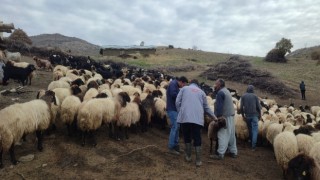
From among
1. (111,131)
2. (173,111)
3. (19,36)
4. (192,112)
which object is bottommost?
(111,131)

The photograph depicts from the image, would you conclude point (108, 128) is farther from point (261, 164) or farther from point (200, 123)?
point (261, 164)

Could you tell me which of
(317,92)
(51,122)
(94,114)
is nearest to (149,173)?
(94,114)

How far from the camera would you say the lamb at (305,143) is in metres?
8.55

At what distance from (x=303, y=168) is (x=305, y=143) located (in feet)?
4.04

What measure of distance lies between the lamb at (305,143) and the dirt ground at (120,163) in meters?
0.91

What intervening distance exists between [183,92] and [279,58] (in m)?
41.5

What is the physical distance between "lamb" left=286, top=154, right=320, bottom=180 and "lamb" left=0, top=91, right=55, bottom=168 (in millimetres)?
6114

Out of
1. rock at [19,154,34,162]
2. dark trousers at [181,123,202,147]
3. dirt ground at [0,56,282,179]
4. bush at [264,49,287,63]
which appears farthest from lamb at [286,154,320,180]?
bush at [264,49,287,63]

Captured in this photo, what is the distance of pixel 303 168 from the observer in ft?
24.8

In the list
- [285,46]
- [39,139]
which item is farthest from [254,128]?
[285,46]

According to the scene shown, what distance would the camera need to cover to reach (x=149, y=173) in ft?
26.8

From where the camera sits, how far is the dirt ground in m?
7.88

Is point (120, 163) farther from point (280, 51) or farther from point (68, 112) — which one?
point (280, 51)

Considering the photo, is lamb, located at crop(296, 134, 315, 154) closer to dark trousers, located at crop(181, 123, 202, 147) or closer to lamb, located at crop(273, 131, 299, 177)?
lamb, located at crop(273, 131, 299, 177)
